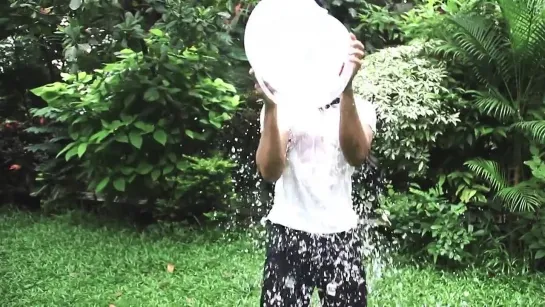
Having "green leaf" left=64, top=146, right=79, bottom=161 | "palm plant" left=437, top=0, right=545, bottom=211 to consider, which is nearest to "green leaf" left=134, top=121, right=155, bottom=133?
"green leaf" left=64, top=146, right=79, bottom=161

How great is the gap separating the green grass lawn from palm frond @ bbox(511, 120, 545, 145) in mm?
873

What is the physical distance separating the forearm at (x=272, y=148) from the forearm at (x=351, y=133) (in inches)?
6.5

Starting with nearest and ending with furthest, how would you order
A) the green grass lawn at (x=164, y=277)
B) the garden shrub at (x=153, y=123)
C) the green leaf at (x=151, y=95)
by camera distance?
1. the green grass lawn at (x=164, y=277)
2. the green leaf at (x=151, y=95)
3. the garden shrub at (x=153, y=123)

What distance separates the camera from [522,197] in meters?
4.21

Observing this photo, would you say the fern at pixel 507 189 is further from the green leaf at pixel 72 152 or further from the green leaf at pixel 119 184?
the green leaf at pixel 72 152

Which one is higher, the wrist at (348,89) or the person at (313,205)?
the wrist at (348,89)

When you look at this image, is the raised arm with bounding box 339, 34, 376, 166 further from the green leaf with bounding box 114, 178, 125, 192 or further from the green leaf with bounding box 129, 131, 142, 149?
the green leaf with bounding box 114, 178, 125, 192

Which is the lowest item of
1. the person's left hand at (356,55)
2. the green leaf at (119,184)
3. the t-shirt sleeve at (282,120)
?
the green leaf at (119,184)

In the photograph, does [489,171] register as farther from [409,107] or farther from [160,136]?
[160,136]

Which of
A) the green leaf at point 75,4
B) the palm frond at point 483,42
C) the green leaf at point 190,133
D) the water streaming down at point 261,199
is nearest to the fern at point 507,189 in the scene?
the palm frond at point 483,42

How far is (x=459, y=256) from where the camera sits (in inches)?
172

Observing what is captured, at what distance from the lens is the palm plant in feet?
13.8

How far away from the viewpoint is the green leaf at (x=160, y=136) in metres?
4.92

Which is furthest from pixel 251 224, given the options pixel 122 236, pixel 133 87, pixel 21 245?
pixel 21 245
